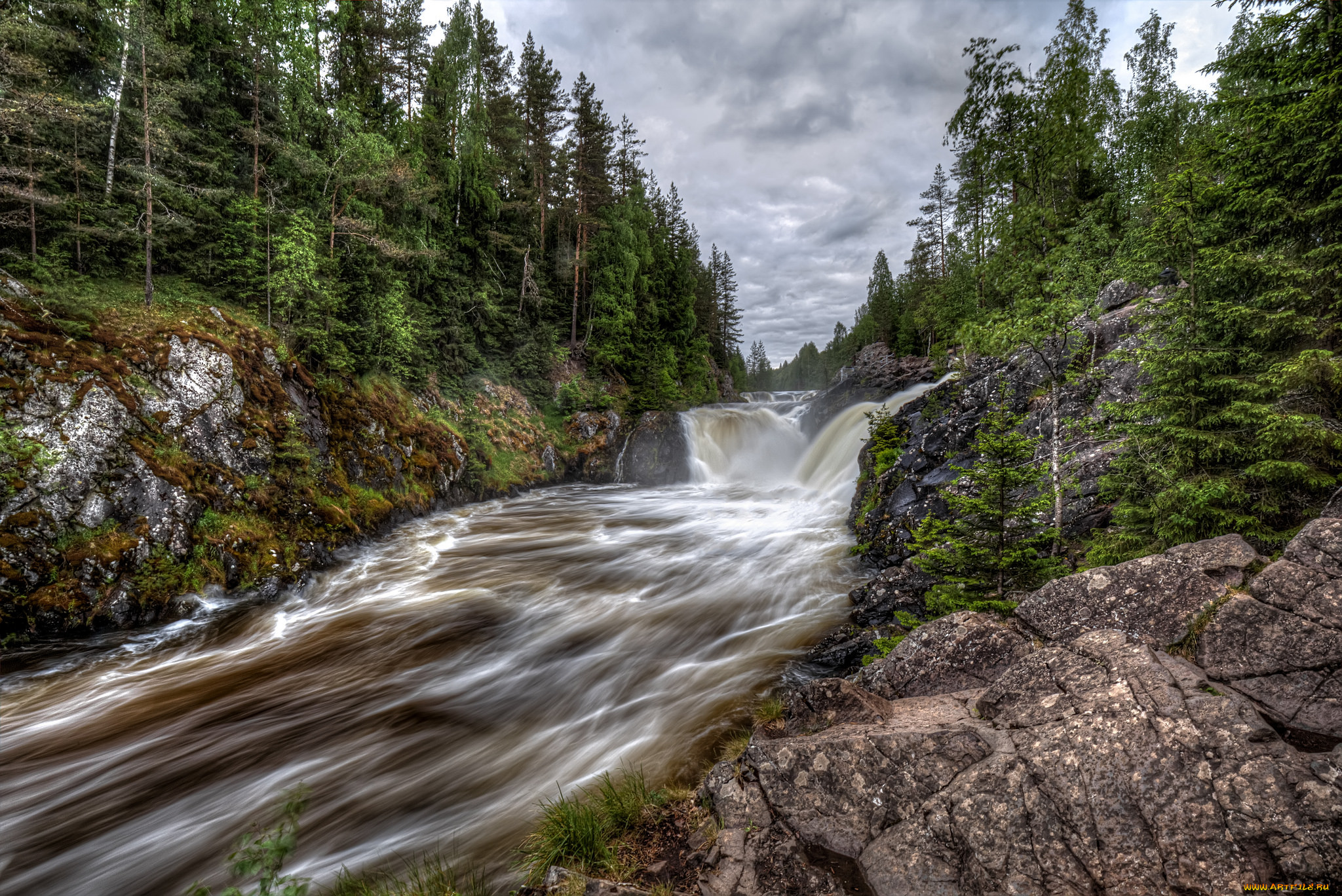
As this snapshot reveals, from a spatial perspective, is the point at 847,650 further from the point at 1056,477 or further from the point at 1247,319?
the point at 1247,319

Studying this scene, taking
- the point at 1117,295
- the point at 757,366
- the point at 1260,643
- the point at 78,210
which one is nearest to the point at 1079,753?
the point at 1260,643

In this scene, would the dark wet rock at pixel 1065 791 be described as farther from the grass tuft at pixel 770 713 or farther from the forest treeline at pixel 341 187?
the forest treeline at pixel 341 187

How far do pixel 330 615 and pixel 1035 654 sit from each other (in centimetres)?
1059

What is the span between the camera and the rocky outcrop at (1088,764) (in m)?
2.36

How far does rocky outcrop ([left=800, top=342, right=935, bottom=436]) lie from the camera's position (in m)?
28.8

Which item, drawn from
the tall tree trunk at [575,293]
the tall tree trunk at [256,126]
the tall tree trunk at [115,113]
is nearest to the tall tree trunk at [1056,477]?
the tall tree trunk at [256,126]

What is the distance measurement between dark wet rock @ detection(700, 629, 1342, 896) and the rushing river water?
224cm

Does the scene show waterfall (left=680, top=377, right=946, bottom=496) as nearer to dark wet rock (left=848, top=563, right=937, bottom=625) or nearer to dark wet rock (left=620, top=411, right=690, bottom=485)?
dark wet rock (left=620, top=411, right=690, bottom=485)

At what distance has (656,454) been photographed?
2412cm

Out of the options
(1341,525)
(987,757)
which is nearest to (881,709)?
(987,757)

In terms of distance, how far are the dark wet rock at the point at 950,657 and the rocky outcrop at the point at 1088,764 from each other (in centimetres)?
3

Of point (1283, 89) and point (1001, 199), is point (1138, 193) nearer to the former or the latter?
point (1001, 199)

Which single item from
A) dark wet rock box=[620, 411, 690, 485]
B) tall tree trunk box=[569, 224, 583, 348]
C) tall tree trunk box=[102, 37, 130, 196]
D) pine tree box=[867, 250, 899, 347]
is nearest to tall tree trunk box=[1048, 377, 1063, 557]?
dark wet rock box=[620, 411, 690, 485]

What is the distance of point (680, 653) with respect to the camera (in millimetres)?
7934
